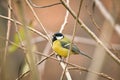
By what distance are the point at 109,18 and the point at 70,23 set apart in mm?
5050

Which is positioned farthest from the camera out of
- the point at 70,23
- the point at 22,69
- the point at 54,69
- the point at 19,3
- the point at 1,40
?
the point at 70,23

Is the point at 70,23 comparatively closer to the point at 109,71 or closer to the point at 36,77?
the point at 109,71

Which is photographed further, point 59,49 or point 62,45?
point 62,45

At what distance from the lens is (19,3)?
0.86m

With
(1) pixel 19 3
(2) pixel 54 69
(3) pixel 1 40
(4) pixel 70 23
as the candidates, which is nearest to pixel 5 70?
(3) pixel 1 40

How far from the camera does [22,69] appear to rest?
1.94 m

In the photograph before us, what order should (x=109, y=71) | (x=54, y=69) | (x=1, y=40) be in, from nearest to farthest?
(x=1, y=40) → (x=109, y=71) → (x=54, y=69)

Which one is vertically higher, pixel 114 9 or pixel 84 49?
pixel 114 9

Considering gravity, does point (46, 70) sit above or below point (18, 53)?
below

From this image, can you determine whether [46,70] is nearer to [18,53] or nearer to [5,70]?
[18,53]

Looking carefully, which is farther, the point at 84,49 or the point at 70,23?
the point at 70,23

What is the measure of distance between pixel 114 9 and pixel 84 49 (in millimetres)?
4699

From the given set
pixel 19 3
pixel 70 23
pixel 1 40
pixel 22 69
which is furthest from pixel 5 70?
pixel 70 23

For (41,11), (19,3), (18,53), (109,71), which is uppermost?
(19,3)
